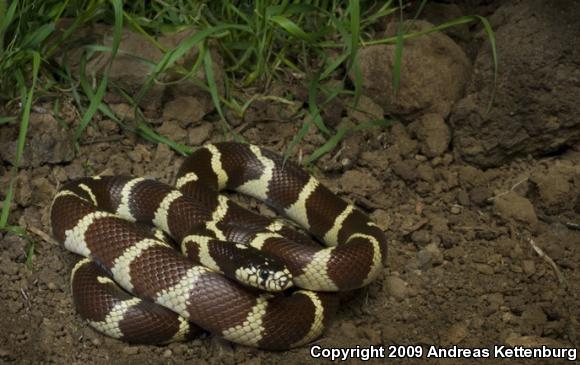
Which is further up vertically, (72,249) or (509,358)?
(509,358)

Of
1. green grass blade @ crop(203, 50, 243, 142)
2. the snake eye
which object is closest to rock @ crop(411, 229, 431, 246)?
the snake eye

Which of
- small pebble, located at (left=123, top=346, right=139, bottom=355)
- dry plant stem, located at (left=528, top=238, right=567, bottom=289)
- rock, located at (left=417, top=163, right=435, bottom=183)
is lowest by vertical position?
small pebble, located at (left=123, top=346, right=139, bottom=355)

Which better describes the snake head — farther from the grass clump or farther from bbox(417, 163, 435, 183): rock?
bbox(417, 163, 435, 183): rock

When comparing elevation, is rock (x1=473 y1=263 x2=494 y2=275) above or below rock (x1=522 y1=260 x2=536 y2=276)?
below

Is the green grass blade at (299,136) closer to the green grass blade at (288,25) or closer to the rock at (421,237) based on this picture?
the green grass blade at (288,25)

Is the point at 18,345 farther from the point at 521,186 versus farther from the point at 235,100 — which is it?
the point at 521,186

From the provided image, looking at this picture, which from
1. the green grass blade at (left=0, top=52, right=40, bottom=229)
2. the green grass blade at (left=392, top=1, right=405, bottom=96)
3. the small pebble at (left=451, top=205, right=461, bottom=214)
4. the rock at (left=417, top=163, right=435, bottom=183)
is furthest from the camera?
the rock at (left=417, top=163, right=435, bottom=183)

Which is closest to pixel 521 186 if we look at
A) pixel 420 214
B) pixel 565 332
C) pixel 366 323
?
pixel 420 214
